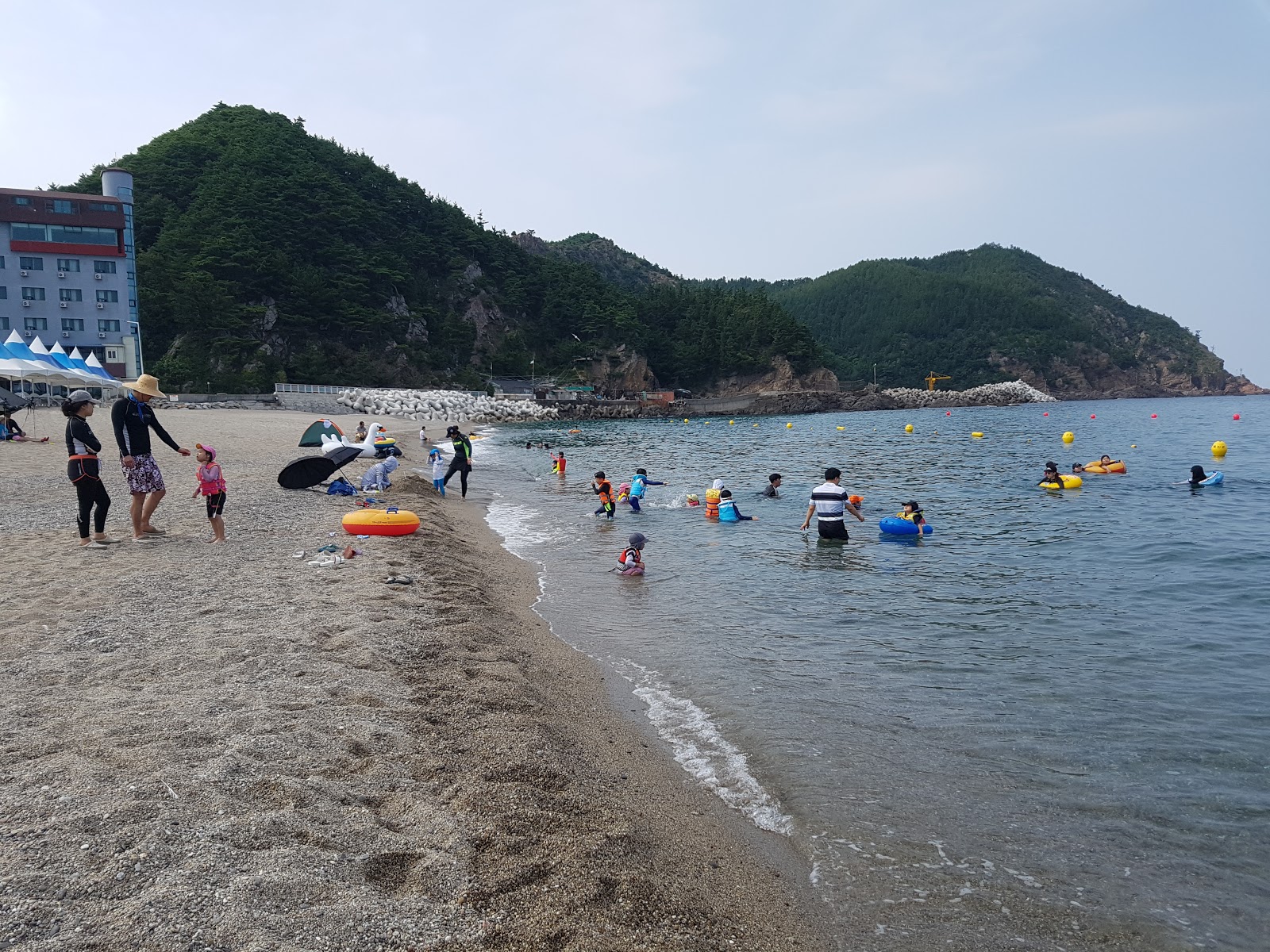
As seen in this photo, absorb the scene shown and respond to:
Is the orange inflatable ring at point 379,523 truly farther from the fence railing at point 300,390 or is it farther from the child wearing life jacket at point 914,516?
the fence railing at point 300,390

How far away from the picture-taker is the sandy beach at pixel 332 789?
10.6ft

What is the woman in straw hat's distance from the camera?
10.2m

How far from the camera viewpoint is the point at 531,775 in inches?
192

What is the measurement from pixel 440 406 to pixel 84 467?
61.0 meters

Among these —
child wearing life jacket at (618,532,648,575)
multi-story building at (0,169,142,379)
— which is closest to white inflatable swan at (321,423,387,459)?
child wearing life jacket at (618,532,648,575)

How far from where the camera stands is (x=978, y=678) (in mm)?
7512

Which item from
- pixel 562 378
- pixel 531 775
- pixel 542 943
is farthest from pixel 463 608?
pixel 562 378

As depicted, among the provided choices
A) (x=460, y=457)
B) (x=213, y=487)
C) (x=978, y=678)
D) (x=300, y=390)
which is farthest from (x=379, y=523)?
(x=300, y=390)

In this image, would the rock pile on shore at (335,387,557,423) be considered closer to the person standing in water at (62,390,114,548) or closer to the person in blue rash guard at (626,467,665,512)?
the person in blue rash guard at (626,467,665,512)

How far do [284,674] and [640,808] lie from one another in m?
3.10

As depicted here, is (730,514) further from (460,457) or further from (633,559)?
(460,457)

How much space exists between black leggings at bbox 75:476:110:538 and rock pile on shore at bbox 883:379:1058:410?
424ft

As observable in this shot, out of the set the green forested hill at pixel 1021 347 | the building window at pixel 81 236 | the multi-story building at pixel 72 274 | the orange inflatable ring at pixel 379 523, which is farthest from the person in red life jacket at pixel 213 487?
the green forested hill at pixel 1021 347

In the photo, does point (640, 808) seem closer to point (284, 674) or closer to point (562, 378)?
point (284, 674)
